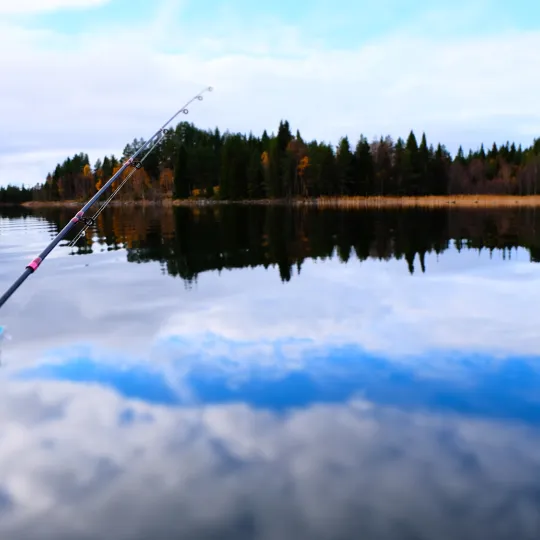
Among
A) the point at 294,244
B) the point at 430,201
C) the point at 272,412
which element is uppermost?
the point at 430,201

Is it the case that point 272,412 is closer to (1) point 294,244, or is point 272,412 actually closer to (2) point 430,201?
(1) point 294,244

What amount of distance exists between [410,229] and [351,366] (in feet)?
105

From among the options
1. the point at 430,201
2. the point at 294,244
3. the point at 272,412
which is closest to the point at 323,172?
the point at 430,201

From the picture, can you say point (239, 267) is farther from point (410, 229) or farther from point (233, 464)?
point (410, 229)

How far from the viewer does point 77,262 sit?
80.3 ft

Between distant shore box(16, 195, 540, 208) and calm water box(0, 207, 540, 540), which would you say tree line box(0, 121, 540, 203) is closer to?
distant shore box(16, 195, 540, 208)

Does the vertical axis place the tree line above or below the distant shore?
above

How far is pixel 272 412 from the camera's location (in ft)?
26.6

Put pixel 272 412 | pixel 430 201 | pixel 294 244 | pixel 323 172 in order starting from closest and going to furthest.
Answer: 1. pixel 272 412
2. pixel 294 244
3. pixel 430 201
4. pixel 323 172

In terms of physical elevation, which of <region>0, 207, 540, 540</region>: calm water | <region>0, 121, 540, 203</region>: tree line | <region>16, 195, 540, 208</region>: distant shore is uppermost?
<region>0, 121, 540, 203</region>: tree line

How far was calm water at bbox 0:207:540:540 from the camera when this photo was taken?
5.68 metres

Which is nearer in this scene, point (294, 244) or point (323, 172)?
point (294, 244)

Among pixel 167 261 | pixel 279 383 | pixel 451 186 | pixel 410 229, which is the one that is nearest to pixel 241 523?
pixel 279 383

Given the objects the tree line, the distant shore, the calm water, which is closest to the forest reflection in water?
the calm water
